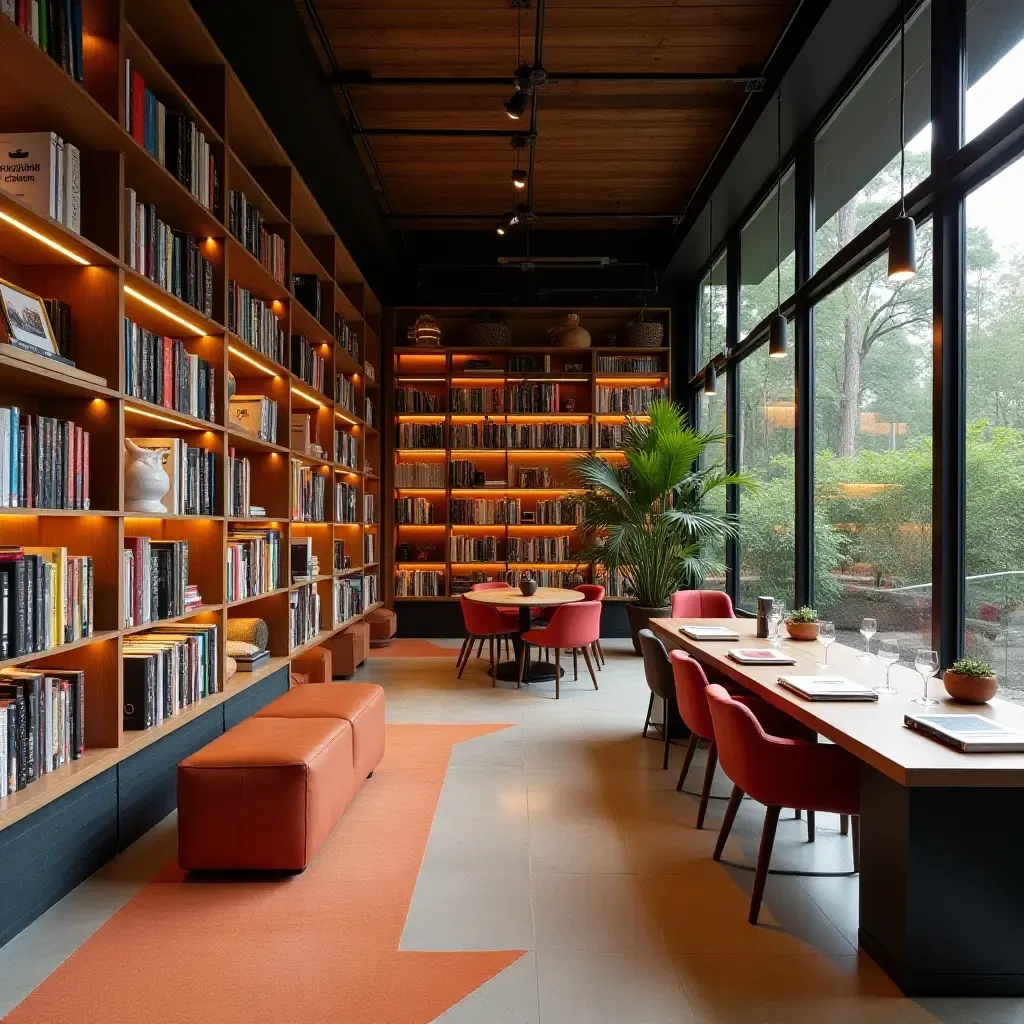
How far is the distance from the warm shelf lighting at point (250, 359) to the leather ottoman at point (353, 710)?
1.96 meters

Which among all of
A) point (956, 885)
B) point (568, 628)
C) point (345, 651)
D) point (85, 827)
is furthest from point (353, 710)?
point (345, 651)

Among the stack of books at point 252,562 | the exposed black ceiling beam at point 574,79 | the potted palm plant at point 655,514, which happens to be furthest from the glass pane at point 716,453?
the stack of books at point 252,562

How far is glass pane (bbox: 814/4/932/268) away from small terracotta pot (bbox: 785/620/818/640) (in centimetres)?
255

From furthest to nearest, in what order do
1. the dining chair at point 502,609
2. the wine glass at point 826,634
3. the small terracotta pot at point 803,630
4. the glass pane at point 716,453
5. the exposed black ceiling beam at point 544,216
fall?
1. the exposed black ceiling beam at point 544,216
2. the glass pane at point 716,453
3. the dining chair at point 502,609
4. the small terracotta pot at point 803,630
5. the wine glass at point 826,634

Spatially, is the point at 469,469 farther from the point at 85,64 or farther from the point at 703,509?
the point at 85,64

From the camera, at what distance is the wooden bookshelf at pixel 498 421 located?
9.22m

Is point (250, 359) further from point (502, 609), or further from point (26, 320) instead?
point (502, 609)

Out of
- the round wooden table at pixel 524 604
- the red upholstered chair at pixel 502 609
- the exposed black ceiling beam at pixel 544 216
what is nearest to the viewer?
the round wooden table at pixel 524 604

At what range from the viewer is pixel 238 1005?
2.22 meters

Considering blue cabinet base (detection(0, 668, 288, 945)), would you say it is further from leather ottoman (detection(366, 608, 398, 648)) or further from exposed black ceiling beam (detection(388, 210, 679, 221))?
exposed black ceiling beam (detection(388, 210, 679, 221))

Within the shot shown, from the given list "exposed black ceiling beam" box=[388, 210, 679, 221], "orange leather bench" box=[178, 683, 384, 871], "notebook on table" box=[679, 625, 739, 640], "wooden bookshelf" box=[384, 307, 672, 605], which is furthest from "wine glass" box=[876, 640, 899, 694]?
"exposed black ceiling beam" box=[388, 210, 679, 221]

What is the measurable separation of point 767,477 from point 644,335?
2.86 meters

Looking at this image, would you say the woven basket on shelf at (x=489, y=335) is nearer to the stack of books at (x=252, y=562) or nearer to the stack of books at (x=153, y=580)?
the stack of books at (x=252, y=562)

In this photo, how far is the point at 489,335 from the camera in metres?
9.09
